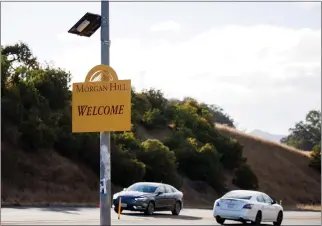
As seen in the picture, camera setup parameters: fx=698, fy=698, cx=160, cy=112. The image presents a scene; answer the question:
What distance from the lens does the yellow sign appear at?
1000 cm

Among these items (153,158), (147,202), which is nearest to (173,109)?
(153,158)

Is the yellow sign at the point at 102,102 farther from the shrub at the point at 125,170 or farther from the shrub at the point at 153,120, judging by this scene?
the shrub at the point at 153,120

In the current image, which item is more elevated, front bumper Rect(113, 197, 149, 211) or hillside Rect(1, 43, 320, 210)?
hillside Rect(1, 43, 320, 210)

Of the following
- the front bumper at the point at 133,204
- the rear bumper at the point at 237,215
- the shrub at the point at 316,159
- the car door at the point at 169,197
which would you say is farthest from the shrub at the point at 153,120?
the rear bumper at the point at 237,215

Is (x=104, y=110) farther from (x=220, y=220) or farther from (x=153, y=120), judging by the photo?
(x=153, y=120)

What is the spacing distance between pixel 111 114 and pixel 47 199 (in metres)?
33.7

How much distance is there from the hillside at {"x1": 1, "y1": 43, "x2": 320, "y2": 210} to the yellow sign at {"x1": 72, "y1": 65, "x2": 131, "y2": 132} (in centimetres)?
2834

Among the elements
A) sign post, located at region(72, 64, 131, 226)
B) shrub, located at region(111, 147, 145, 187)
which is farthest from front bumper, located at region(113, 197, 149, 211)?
shrub, located at region(111, 147, 145, 187)

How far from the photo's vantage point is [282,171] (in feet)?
309

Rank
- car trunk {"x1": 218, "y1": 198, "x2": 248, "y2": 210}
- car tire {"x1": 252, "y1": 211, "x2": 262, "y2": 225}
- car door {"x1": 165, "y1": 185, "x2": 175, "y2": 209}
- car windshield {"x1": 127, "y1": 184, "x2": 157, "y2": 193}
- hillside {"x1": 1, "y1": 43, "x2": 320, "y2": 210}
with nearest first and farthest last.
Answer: car trunk {"x1": 218, "y1": 198, "x2": 248, "y2": 210} → car tire {"x1": 252, "y1": 211, "x2": 262, "y2": 225} → car windshield {"x1": 127, "y1": 184, "x2": 157, "y2": 193} → car door {"x1": 165, "y1": 185, "x2": 175, "y2": 209} → hillside {"x1": 1, "y1": 43, "x2": 320, "y2": 210}

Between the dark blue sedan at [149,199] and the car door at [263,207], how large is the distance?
4.93 m

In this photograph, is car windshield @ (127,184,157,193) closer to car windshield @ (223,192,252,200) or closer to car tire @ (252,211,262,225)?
car windshield @ (223,192,252,200)

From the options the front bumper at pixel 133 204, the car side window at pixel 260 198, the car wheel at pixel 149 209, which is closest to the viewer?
the car side window at pixel 260 198

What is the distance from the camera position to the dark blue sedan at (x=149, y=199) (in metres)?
29.5
